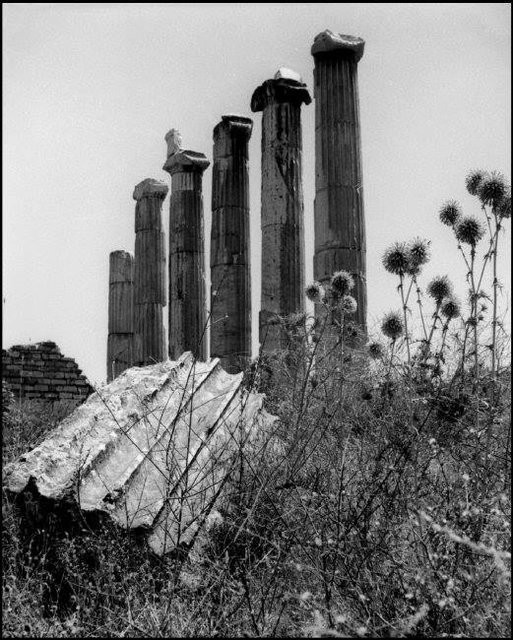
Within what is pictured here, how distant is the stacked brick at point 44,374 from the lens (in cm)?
1681

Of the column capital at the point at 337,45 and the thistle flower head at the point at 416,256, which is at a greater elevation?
the column capital at the point at 337,45

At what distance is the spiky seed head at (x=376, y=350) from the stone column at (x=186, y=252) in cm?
975

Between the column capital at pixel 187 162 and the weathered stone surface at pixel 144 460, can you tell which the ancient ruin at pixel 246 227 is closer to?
the column capital at pixel 187 162

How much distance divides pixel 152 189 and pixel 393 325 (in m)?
14.2

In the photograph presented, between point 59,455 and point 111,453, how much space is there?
0.29 meters

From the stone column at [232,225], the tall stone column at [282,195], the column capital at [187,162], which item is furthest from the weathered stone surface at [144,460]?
the column capital at [187,162]

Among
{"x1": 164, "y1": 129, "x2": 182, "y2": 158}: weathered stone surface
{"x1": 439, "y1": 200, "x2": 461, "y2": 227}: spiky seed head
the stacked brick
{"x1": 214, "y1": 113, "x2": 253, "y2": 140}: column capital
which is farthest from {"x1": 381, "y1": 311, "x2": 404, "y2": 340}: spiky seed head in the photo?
{"x1": 164, "y1": 129, "x2": 182, "y2": 158}: weathered stone surface

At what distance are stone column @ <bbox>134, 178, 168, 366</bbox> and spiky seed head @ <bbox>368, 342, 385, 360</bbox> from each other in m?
11.8

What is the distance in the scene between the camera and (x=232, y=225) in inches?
637

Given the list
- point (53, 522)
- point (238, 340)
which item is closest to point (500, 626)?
point (53, 522)

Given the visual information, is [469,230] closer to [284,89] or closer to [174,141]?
[284,89]

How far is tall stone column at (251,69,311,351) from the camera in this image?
13.8 metres

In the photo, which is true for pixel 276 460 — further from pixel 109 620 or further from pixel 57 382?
pixel 57 382

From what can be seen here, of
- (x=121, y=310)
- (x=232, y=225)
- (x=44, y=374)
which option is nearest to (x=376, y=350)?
(x=232, y=225)
